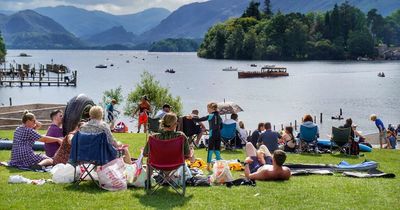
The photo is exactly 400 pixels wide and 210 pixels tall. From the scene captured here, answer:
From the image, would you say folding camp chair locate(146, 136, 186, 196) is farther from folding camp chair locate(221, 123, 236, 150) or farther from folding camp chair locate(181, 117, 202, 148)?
folding camp chair locate(221, 123, 236, 150)

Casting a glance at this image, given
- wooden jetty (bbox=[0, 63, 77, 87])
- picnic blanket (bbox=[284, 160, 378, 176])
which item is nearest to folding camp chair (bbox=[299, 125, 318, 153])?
picnic blanket (bbox=[284, 160, 378, 176])

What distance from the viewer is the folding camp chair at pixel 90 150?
10.1 metres

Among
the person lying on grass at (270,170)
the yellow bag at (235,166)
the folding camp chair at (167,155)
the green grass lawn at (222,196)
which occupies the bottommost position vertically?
the yellow bag at (235,166)

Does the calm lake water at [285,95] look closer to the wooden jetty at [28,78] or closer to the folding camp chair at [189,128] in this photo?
the wooden jetty at [28,78]

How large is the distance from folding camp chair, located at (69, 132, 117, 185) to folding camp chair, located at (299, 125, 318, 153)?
9395 mm

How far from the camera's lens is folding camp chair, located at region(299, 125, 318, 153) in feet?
59.6

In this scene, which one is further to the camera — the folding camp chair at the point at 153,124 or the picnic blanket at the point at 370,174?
the folding camp chair at the point at 153,124

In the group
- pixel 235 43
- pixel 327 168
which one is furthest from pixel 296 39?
pixel 327 168

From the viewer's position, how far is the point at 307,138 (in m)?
18.2

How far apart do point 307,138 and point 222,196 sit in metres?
9.14

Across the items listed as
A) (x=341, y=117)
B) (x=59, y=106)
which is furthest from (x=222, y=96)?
(x=59, y=106)

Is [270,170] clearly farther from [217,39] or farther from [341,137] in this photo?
[217,39]

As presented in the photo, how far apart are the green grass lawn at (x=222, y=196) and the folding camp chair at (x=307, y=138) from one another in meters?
6.75

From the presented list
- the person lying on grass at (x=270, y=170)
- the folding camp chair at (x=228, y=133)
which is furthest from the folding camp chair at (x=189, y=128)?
the person lying on grass at (x=270, y=170)
